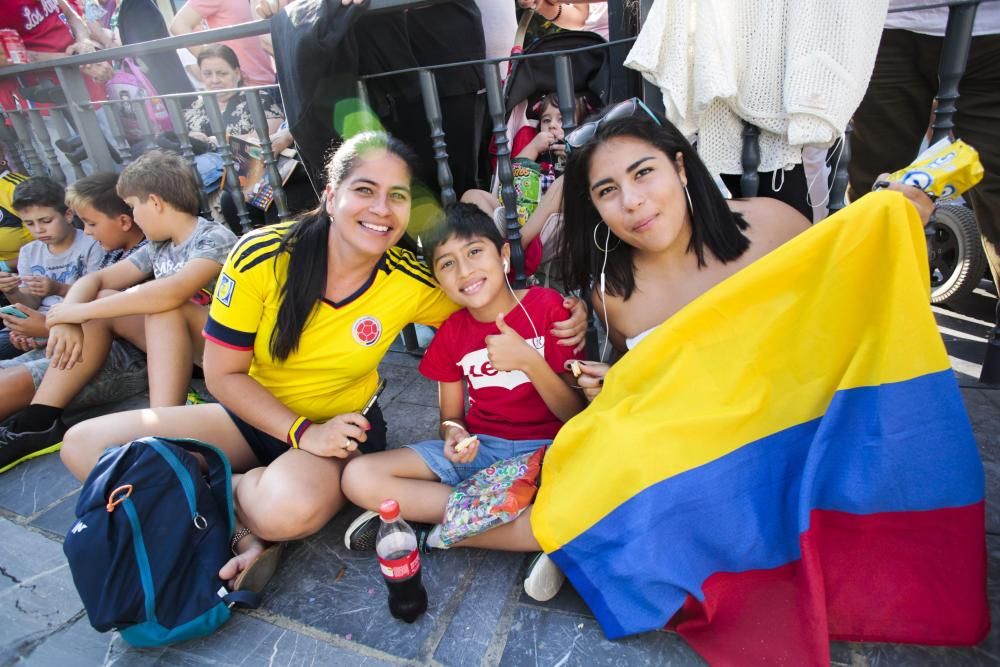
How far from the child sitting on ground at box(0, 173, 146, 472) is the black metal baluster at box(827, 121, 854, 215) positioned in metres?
3.44

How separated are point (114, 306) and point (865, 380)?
2945 millimetres

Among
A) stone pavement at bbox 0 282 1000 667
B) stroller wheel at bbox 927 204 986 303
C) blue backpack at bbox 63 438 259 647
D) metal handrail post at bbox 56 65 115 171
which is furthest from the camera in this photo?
metal handrail post at bbox 56 65 115 171

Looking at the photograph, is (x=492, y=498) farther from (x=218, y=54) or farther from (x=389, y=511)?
(x=218, y=54)

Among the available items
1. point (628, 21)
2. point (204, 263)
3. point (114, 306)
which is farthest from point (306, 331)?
point (628, 21)

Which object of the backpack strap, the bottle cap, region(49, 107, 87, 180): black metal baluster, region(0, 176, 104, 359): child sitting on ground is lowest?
the backpack strap

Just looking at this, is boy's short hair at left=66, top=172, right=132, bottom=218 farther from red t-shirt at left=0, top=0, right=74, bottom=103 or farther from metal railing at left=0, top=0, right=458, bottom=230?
red t-shirt at left=0, top=0, right=74, bottom=103

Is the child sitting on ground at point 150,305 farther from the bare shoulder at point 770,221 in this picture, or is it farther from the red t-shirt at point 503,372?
the bare shoulder at point 770,221

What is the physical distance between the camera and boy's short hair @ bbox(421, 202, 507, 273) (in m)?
2.07

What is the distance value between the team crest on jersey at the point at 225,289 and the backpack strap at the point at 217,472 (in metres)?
0.50

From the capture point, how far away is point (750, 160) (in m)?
2.20

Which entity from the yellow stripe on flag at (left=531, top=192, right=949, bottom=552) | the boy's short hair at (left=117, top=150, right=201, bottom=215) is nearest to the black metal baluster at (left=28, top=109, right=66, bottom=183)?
the boy's short hair at (left=117, top=150, right=201, bottom=215)

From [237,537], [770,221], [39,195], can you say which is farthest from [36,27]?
[770,221]

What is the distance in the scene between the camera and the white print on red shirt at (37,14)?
13.4 ft

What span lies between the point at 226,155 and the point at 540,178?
1724 mm
